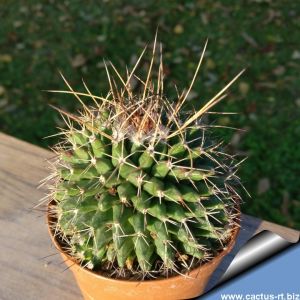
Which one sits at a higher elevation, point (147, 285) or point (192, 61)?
point (147, 285)

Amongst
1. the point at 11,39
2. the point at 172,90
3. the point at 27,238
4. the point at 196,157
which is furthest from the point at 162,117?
the point at 11,39

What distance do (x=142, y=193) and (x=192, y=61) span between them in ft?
5.40

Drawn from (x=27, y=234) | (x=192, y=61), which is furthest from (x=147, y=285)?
(x=192, y=61)

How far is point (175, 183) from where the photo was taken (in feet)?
2.50

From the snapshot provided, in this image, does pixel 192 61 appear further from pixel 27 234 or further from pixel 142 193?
pixel 142 193

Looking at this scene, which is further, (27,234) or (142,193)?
(27,234)

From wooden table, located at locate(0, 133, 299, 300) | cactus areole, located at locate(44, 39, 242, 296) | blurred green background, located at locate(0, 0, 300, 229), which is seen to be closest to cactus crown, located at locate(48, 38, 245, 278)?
cactus areole, located at locate(44, 39, 242, 296)

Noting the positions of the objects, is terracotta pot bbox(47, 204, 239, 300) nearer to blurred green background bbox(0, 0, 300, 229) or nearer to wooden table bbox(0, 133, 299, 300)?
wooden table bbox(0, 133, 299, 300)

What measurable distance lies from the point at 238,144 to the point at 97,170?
124cm

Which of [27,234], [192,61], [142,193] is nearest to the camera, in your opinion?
[142,193]

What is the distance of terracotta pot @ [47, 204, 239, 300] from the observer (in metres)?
0.78

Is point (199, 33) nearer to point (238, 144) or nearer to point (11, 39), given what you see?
point (238, 144)

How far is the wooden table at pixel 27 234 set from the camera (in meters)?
0.99

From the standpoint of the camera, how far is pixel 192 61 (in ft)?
7.58
